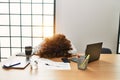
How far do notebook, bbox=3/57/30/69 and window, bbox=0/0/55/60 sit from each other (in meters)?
1.94

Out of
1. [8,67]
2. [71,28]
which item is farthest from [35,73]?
[71,28]

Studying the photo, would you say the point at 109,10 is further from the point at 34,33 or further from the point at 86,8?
the point at 34,33

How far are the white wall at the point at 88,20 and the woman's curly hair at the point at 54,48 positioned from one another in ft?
5.20

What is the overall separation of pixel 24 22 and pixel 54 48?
201 cm

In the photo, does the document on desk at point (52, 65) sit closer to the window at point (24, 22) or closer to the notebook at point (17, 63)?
the notebook at point (17, 63)

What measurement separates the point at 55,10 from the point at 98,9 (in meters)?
0.87

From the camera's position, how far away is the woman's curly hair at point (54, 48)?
7.46 ft

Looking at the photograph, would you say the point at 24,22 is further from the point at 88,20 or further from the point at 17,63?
the point at 17,63

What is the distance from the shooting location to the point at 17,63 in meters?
1.98

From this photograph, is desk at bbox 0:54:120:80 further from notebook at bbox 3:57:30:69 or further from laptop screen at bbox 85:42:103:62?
laptop screen at bbox 85:42:103:62

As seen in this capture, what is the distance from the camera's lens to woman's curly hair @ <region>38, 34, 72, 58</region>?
7.46 ft

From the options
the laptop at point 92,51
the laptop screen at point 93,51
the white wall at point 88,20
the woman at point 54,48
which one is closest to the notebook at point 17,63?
the woman at point 54,48

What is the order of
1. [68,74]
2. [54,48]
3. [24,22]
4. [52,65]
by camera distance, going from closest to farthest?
[68,74] → [52,65] → [54,48] → [24,22]

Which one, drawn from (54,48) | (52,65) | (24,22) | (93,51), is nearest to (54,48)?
(54,48)
